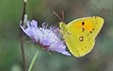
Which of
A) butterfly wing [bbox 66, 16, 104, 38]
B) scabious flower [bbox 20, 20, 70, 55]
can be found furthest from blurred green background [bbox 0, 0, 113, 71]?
scabious flower [bbox 20, 20, 70, 55]

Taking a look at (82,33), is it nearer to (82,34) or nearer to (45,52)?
(82,34)

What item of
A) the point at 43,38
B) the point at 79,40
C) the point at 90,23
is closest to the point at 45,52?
the point at 79,40

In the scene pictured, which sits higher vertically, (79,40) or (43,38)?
(43,38)

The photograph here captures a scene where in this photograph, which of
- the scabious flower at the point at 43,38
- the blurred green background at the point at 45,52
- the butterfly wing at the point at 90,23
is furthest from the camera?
the blurred green background at the point at 45,52

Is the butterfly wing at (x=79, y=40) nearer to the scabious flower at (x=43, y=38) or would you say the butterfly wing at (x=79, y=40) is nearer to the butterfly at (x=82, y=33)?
the butterfly at (x=82, y=33)

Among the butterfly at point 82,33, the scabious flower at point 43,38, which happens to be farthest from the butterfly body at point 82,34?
the scabious flower at point 43,38

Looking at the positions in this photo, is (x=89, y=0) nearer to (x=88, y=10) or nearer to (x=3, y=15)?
(x=88, y=10)

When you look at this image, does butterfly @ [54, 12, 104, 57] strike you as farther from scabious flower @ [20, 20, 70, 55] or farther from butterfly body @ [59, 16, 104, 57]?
scabious flower @ [20, 20, 70, 55]
